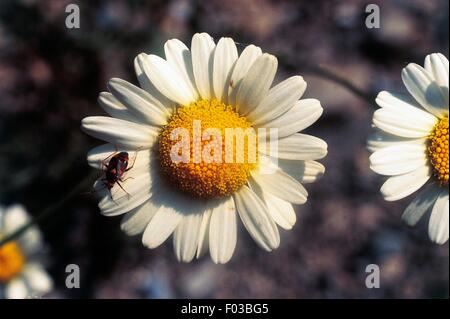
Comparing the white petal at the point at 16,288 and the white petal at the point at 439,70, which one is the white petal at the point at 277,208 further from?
the white petal at the point at 16,288

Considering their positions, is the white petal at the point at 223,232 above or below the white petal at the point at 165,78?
below

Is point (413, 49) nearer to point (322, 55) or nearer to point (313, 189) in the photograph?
point (322, 55)

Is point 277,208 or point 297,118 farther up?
point 297,118

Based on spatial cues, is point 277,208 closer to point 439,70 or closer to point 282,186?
point 282,186

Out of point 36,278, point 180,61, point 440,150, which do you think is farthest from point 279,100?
point 36,278

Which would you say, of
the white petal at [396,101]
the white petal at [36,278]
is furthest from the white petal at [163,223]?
the white petal at [36,278]

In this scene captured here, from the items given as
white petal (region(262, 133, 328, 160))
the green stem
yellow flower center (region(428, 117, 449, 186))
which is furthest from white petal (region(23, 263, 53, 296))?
yellow flower center (region(428, 117, 449, 186))
